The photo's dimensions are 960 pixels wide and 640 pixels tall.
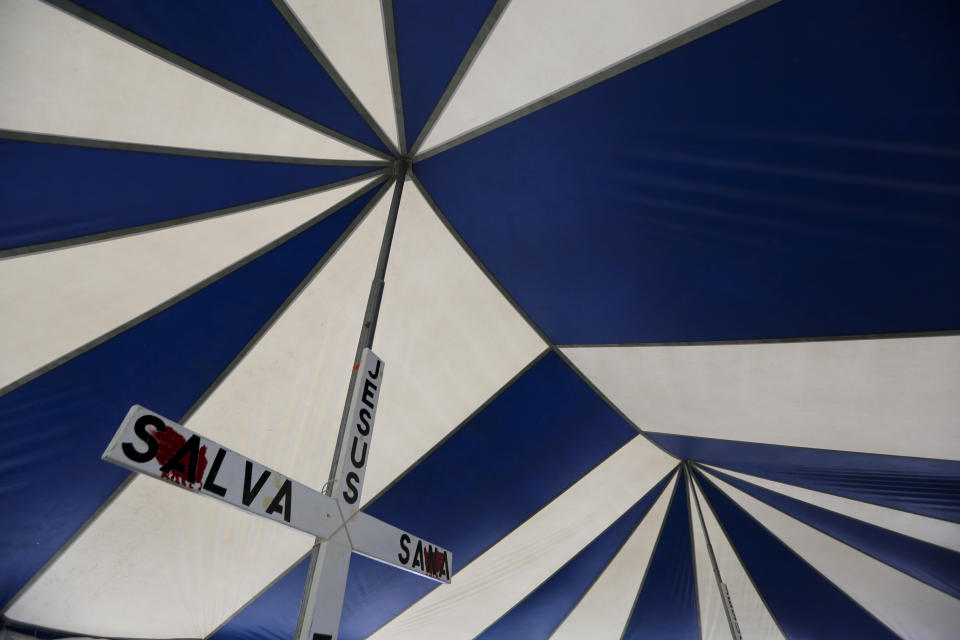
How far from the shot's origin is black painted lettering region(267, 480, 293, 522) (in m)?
1.77

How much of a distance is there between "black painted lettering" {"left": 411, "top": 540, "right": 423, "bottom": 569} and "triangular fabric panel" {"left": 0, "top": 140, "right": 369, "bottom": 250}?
6.64 ft

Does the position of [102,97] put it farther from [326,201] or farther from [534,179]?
[534,179]

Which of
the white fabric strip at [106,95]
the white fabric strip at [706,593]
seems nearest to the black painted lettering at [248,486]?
the white fabric strip at [106,95]

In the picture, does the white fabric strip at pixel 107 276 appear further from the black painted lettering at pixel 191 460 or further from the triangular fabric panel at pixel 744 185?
the black painted lettering at pixel 191 460

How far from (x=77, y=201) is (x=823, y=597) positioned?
7682 millimetres

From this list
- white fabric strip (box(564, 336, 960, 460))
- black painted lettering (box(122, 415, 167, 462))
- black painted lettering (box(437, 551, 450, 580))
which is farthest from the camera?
white fabric strip (box(564, 336, 960, 460))

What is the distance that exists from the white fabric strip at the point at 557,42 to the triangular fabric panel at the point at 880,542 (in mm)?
4208

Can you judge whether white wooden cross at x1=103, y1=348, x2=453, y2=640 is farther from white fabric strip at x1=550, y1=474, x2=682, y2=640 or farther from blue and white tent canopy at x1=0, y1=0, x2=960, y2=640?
white fabric strip at x1=550, y1=474, x2=682, y2=640

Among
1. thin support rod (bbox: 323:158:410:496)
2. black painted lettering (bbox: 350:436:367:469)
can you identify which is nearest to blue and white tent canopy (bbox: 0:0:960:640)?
thin support rod (bbox: 323:158:410:496)

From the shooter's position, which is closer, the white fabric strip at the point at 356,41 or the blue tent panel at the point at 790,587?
the white fabric strip at the point at 356,41

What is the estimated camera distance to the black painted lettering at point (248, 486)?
1.69 meters


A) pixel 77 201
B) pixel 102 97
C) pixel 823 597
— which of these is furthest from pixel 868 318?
pixel 823 597

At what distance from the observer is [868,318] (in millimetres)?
2650

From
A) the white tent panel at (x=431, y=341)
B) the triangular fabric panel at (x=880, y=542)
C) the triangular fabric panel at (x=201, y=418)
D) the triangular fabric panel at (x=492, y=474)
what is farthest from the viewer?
the triangular fabric panel at (x=880, y=542)
